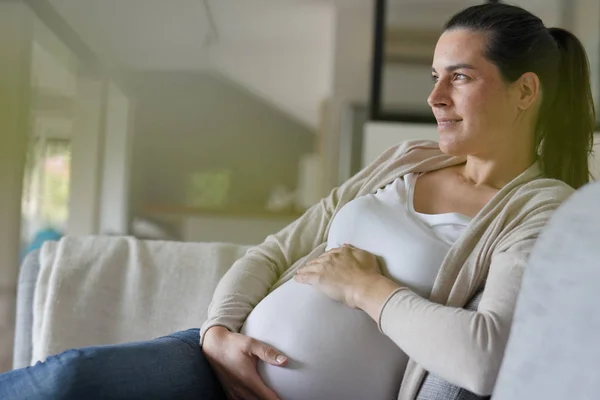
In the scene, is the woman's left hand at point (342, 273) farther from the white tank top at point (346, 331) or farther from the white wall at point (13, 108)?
the white wall at point (13, 108)

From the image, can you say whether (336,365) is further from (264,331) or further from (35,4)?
(35,4)

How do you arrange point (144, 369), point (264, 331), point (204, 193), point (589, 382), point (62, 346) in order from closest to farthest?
1. point (589, 382)
2. point (144, 369)
3. point (264, 331)
4. point (62, 346)
5. point (204, 193)

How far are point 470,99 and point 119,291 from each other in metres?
0.74

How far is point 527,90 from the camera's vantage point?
0.92 meters

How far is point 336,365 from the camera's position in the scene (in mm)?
848

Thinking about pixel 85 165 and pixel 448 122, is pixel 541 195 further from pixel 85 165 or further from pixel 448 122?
pixel 85 165

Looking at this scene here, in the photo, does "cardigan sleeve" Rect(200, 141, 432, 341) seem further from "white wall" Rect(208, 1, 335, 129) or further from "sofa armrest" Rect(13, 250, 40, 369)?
"white wall" Rect(208, 1, 335, 129)

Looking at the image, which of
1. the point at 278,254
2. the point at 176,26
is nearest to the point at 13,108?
the point at 176,26

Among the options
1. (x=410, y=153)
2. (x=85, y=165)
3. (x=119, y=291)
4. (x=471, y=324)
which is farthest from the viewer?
(x=85, y=165)

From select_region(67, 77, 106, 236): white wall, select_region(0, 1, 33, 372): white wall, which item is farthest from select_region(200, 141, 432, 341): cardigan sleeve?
select_region(67, 77, 106, 236): white wall

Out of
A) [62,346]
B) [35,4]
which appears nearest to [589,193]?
[62,346]

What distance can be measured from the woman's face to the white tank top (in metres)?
0.12

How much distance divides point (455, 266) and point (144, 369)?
1.33ft

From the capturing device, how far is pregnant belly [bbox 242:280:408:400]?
0.85 metres
